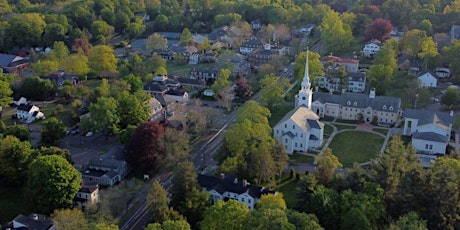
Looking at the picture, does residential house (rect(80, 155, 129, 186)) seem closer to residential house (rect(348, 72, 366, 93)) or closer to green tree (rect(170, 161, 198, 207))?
green tree (rect(170, 161, 198, 207))

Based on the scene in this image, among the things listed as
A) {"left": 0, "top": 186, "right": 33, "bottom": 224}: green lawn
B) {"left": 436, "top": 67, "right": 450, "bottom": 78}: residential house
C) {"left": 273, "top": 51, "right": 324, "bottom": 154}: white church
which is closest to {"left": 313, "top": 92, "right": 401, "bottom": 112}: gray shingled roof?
{"left": 273, "top": 51, "right": 324, "bottom": 154}: white church

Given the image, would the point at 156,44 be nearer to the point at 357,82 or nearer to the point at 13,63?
the point at 13,63

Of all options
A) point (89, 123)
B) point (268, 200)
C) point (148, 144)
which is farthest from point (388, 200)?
point (89, 123)

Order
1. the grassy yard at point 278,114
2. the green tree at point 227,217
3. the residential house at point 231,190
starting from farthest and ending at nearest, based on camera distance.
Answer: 1. the grassy yard at point 278,114
2. the residential house at point 231,190
3. the green tree at point 227,217

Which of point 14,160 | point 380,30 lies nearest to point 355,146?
point 14,160

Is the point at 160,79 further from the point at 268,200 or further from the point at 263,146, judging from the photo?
the point at 268,200

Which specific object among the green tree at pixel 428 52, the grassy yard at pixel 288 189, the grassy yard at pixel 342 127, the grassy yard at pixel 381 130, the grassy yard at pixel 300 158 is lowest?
the grassy yard at pixel 381 130

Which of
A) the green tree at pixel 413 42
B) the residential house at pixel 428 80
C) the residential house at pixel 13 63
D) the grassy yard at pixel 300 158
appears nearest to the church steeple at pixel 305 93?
the grassy yard at pixel 300 158

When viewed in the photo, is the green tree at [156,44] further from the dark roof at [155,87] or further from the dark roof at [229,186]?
the dark roof at [229,186]
